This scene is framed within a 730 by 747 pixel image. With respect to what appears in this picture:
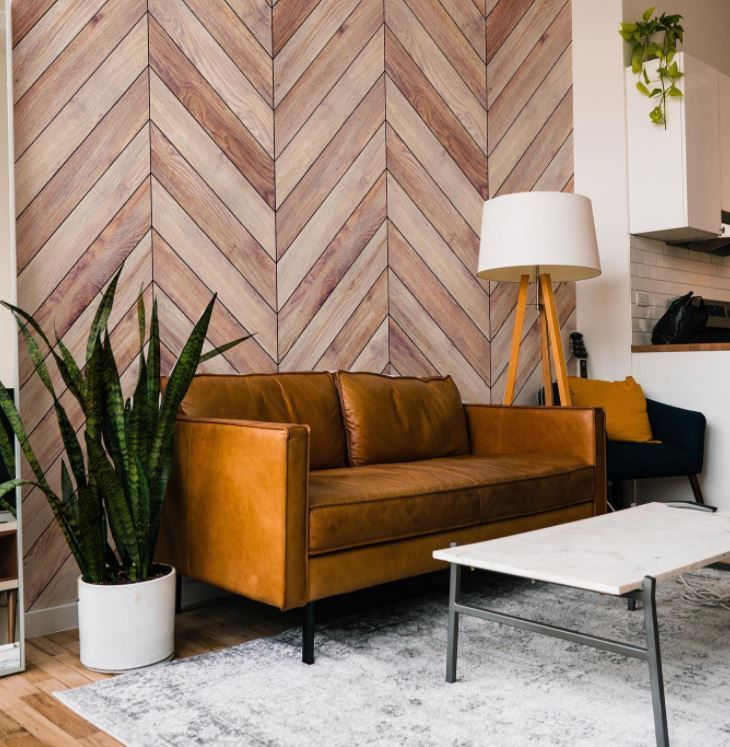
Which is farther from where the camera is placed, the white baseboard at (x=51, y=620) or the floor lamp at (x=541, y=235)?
the floor lamp at (x=541, y=235)

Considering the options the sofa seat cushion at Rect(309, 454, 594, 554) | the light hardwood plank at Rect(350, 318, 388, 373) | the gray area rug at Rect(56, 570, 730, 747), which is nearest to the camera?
the gray area rug at Rect(56, 570, 730, 747)

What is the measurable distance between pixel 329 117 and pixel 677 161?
6.33 feet

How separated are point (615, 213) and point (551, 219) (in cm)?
117

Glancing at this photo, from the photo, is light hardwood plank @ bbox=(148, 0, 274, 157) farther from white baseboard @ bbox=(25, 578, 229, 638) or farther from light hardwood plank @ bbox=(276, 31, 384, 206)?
white baseboard @ bbox=(25, 578, 229, 638)

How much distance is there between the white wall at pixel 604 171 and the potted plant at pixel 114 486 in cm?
276

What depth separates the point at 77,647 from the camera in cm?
235

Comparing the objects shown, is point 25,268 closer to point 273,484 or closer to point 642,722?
point 273,484

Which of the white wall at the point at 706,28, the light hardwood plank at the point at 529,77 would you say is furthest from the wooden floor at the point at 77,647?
the white wall at the point at 706,28

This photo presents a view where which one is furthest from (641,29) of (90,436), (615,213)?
(90,436)

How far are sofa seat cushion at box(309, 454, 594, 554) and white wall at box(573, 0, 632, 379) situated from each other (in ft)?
4.90

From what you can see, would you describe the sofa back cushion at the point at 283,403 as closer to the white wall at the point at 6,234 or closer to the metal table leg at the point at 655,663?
the white wall at the point at 6,234

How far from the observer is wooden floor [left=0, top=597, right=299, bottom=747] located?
5.69 feet

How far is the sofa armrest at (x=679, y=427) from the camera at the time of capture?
3768 mm

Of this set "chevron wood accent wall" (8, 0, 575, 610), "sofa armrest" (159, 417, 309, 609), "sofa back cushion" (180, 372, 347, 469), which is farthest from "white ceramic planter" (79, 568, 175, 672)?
"sofa back cushion" (180, 372, 347, 469)
